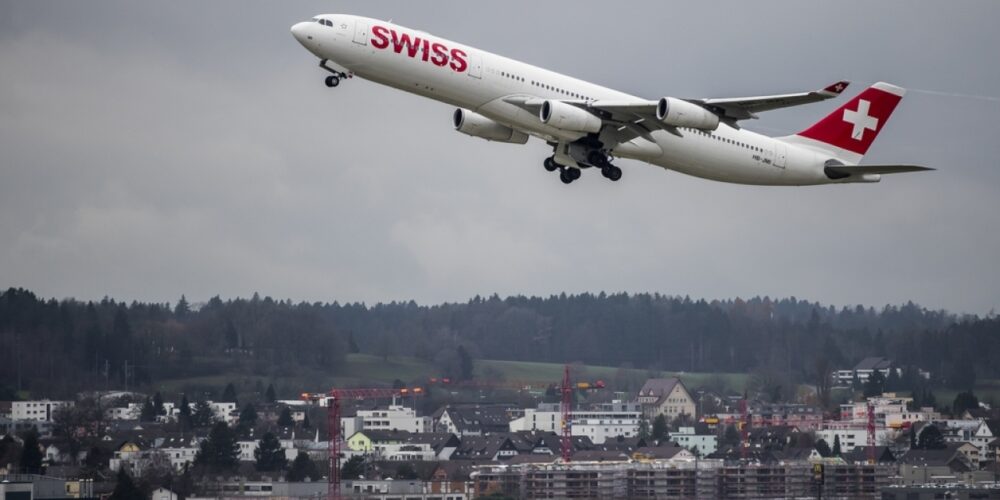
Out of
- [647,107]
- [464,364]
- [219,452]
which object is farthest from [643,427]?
[647,107]

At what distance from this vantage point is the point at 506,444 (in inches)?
3772

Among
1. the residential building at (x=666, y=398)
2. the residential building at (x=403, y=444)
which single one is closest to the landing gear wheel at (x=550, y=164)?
the residential building at (x=403, y=444)

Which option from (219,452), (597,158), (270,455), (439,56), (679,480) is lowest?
(679,480)

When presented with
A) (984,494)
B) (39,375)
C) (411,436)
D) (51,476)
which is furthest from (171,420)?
(984,494)

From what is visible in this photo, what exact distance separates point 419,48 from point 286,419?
48.3m

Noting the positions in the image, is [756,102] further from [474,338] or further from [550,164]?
[474,338]

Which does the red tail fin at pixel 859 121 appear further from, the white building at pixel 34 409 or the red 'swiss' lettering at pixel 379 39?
the white building at pixel 34 409

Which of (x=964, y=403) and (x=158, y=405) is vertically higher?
(x=964, y=403)

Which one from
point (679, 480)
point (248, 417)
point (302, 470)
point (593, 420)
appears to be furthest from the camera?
point (593, 420)

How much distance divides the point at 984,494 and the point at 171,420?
4672 centimetres

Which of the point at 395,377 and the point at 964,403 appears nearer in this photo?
the point at 964,403

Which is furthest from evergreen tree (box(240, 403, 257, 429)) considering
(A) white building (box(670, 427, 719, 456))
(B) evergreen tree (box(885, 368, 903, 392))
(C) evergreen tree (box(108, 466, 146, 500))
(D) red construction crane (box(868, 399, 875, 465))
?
(B) evergreen tree (box(885, 368, 903, 392))

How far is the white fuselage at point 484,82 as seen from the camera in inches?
2127

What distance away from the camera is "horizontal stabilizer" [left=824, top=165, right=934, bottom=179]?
Answer: 59219 millimetres
